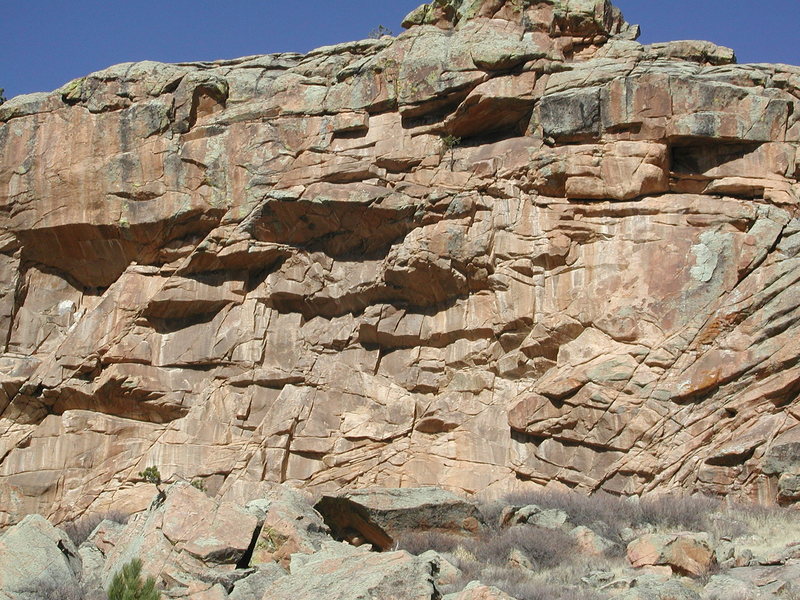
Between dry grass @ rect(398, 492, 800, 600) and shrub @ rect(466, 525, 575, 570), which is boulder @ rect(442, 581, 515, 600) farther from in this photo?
shrub @ rect(466, 525, 575, 570)

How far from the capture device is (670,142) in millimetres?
Result: 20906

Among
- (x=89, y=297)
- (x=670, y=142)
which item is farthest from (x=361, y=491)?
(x=89, y=297)

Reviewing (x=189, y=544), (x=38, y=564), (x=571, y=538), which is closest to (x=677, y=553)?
(x=571, y=538)

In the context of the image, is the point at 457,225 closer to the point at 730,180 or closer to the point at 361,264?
the point at 361,264

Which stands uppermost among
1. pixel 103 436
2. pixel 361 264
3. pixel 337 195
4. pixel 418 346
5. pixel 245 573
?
pixel 337 195

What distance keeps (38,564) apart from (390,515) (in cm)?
482

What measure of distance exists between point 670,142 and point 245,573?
527 inches

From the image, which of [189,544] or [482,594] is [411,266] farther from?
[482,594]

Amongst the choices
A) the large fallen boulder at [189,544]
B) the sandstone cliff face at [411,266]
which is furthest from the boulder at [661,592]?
the sandstone cliff face at [411,266]

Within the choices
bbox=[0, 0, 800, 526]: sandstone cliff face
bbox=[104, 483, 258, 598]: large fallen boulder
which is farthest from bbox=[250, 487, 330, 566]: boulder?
bbox=[0, 0, 800, 526]: sandstone cliff face

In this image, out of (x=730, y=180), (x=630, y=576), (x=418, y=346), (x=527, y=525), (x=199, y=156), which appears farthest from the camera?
(x=199, y=156)

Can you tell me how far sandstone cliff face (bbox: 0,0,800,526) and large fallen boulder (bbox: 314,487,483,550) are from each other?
505cm

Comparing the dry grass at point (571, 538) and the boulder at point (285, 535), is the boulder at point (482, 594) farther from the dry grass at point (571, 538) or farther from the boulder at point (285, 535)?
the boulder at point (285, 535)

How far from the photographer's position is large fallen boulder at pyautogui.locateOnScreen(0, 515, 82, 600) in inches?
453
